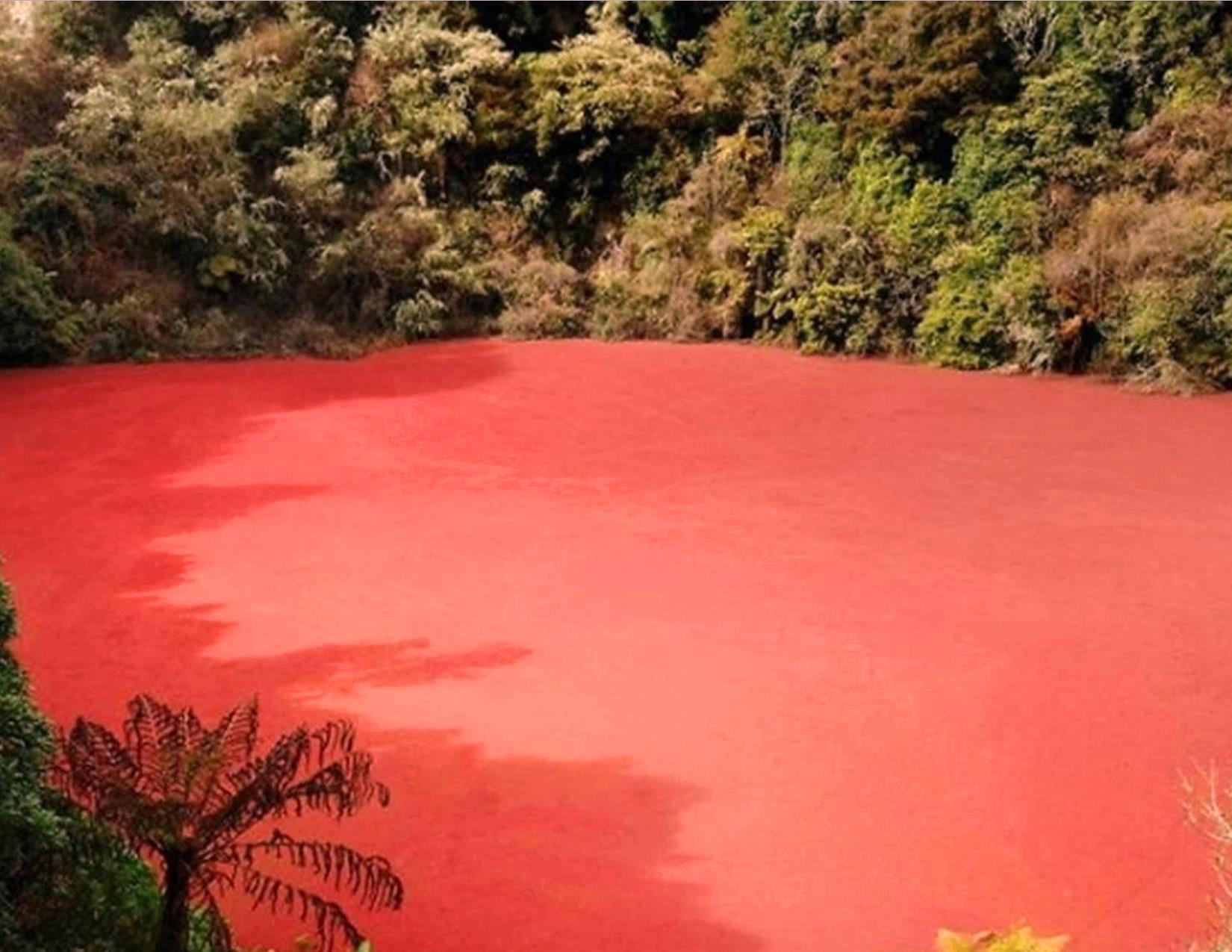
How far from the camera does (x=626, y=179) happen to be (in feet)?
71.8

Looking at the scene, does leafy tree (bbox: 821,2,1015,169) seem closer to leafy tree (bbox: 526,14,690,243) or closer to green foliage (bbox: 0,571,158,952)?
leafy tree (bbox: 526,14,690,243)

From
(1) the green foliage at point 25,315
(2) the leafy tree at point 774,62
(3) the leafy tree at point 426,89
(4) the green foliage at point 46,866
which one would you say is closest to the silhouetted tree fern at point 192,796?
(4) the green foliage at point 46,866

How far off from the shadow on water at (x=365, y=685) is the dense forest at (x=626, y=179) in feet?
19.4

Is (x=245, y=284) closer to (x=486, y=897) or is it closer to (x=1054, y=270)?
(x=1054, y=270)

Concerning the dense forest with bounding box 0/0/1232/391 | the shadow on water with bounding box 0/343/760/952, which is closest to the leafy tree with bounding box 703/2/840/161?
the dense forest with bounding box 0/0/1232/391

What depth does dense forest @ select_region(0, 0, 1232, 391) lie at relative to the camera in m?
17.9

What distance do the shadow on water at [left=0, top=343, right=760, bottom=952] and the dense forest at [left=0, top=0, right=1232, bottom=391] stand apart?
5900 mm

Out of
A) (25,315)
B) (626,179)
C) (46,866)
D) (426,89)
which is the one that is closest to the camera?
(46,866)

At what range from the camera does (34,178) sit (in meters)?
18.9

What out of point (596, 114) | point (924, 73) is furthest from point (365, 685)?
point (596, 114)

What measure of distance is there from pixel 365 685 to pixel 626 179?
1533 cm

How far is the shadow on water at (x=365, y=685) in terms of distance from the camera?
573 centimetres

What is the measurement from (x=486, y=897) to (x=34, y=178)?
16489mm

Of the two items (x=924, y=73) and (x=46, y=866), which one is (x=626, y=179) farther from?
(x=46, y=866)
